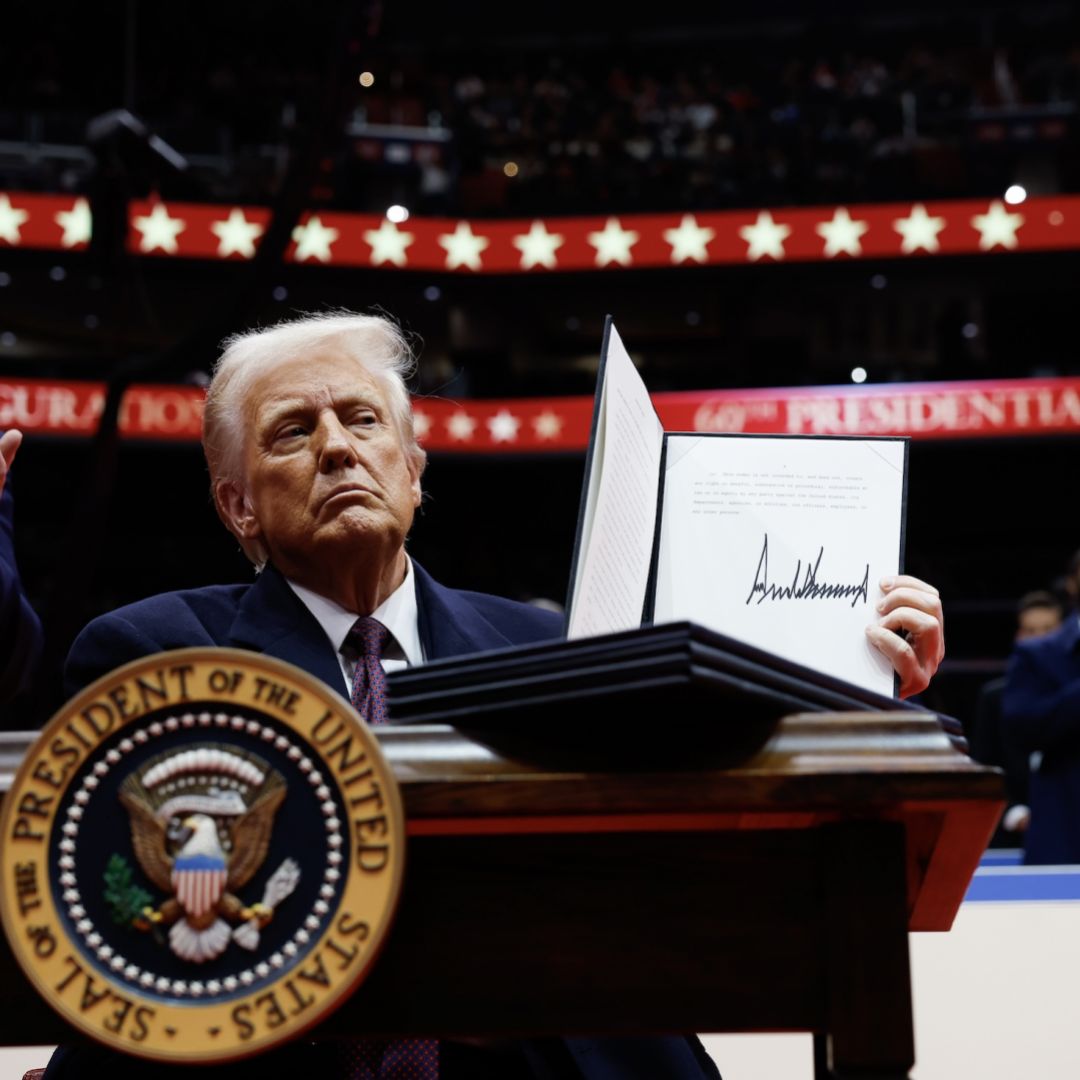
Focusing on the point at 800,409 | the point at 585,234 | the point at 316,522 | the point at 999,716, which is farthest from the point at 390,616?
the point at 585,234

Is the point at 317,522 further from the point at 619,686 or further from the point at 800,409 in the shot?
the point at 800,409

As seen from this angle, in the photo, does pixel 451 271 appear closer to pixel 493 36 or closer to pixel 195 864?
pixel 493 36

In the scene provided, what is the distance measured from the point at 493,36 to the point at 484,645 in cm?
1399

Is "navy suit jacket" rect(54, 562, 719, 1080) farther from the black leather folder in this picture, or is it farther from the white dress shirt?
the black leather folder

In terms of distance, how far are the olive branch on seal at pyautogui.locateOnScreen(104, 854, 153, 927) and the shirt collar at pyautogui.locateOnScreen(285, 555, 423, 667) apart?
1.90ft

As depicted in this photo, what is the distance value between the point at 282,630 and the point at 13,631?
384 millimetres

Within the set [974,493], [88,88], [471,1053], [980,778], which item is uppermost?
[88,88]

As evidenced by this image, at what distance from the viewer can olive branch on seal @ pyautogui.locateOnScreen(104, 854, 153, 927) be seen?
0.56 metres

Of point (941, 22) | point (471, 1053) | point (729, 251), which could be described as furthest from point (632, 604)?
point (941, 22)

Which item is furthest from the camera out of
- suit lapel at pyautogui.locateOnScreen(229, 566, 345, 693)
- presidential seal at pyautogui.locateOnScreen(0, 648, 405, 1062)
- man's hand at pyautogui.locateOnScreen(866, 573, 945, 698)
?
suit lapel at pyautogui.locateOnScreen(229, 566, 345, 693)

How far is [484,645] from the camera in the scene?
1.21 meters

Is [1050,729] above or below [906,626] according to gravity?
above

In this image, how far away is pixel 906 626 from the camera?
95 centimetres

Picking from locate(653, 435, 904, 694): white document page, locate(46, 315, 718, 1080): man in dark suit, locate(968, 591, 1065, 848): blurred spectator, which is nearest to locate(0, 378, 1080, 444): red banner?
locate(968, 591, 1065, 848): blurred spectator
